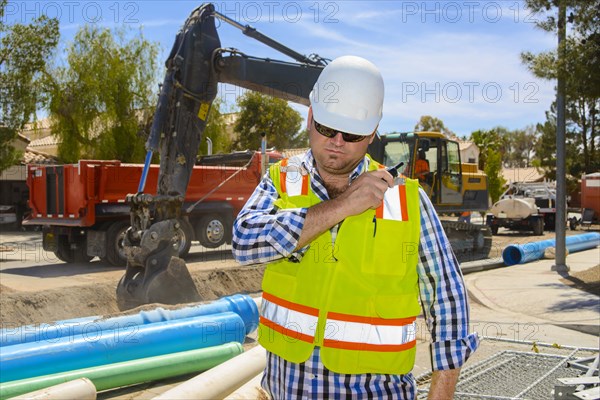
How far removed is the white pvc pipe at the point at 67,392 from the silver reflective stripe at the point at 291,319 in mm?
2527

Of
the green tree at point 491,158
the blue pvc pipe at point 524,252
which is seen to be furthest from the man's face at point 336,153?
the green tree at point 491,158

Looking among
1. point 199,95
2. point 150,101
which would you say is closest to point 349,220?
point 199,95

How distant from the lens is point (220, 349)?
589 centimetres

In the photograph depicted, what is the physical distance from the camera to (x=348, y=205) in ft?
6.68

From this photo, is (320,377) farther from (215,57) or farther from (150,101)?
(150,101)

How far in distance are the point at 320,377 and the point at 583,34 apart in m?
11.4

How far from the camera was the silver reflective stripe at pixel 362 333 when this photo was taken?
6.88 feet

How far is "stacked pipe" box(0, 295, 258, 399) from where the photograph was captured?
4.88m

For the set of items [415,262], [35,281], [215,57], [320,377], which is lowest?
[35,281]

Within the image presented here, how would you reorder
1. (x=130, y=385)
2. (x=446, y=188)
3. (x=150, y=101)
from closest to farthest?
(x=130, y=385), (x=446, y=188), (x=150, y=101)

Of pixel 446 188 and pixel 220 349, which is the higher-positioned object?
pixel 446 188

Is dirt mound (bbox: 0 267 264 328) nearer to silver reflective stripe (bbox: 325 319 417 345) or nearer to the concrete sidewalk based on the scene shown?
the concrete sidewalk

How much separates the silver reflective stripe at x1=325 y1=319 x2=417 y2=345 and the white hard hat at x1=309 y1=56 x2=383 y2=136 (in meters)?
0.65

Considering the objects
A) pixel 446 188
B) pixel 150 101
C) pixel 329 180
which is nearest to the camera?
pixel 329 180
